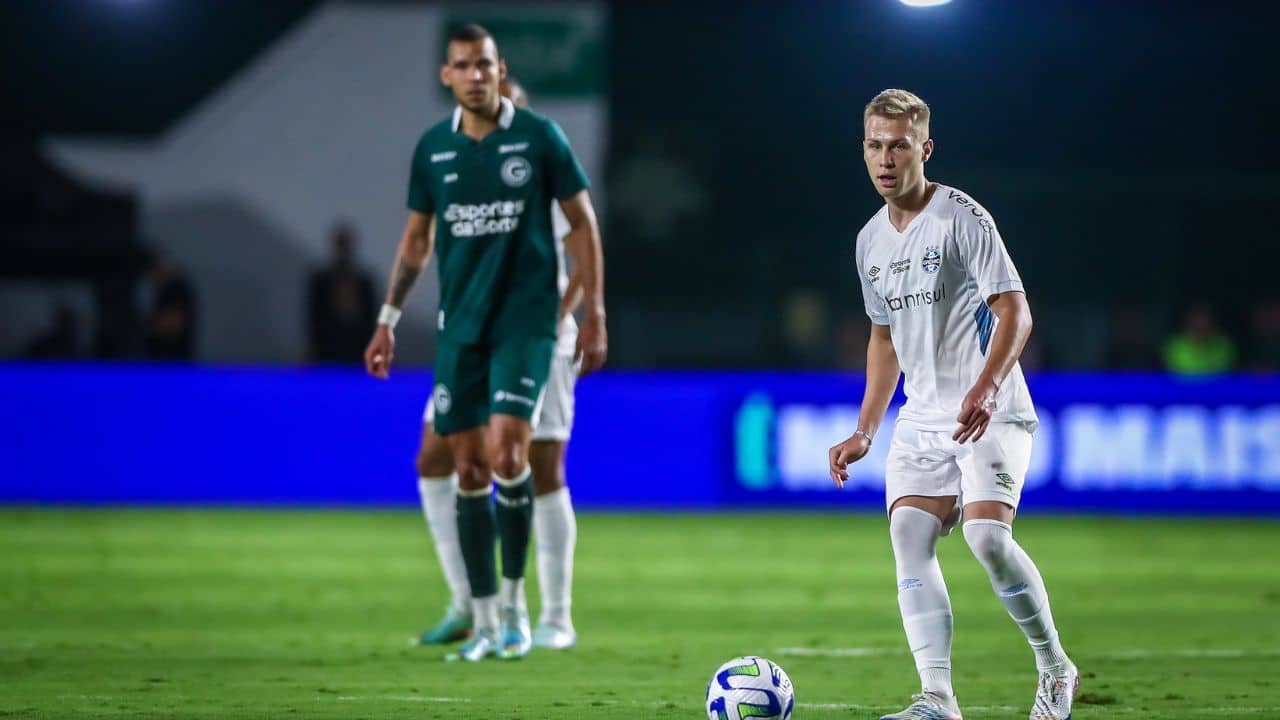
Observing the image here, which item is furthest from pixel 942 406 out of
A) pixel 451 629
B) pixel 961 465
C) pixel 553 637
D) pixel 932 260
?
pixel 451 629

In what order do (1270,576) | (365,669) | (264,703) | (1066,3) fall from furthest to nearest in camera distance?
(1066,3) → (1270,576) → (365,669) → (264,703)

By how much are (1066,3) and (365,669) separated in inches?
666

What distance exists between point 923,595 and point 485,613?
2.14 meters

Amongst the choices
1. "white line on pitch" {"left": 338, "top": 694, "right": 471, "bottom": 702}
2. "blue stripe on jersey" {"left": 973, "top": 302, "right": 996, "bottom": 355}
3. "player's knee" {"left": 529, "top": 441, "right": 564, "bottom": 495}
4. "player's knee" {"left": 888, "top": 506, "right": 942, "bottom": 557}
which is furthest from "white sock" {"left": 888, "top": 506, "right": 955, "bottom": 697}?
"player's knee" {"left": 529, "top": 441, "right": 564, "bottom": 495}

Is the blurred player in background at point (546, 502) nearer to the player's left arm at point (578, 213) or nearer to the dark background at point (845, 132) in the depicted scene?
the player's left arm at point (578, 213)

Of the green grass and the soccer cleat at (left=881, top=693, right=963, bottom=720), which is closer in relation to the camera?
the soccer cleat at (left=881, top=693, right=963, bottom=720)

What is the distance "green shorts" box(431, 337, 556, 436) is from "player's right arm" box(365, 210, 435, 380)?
1.03 feet

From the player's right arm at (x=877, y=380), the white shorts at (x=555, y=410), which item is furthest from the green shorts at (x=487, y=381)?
the player's right arm at (x=877, y=380)

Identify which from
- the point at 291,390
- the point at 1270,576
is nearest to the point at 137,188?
the point at 291,390

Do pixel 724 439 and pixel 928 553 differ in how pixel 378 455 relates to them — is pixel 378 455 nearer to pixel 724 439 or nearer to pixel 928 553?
pixel 724 439

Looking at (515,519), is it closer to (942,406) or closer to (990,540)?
(942,406)

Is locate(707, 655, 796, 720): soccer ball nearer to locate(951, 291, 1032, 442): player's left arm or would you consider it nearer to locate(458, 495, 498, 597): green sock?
locate(951, 291, 1032, 442): player's left arm

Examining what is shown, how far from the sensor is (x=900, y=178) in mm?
5641

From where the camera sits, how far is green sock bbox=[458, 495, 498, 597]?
711cm
